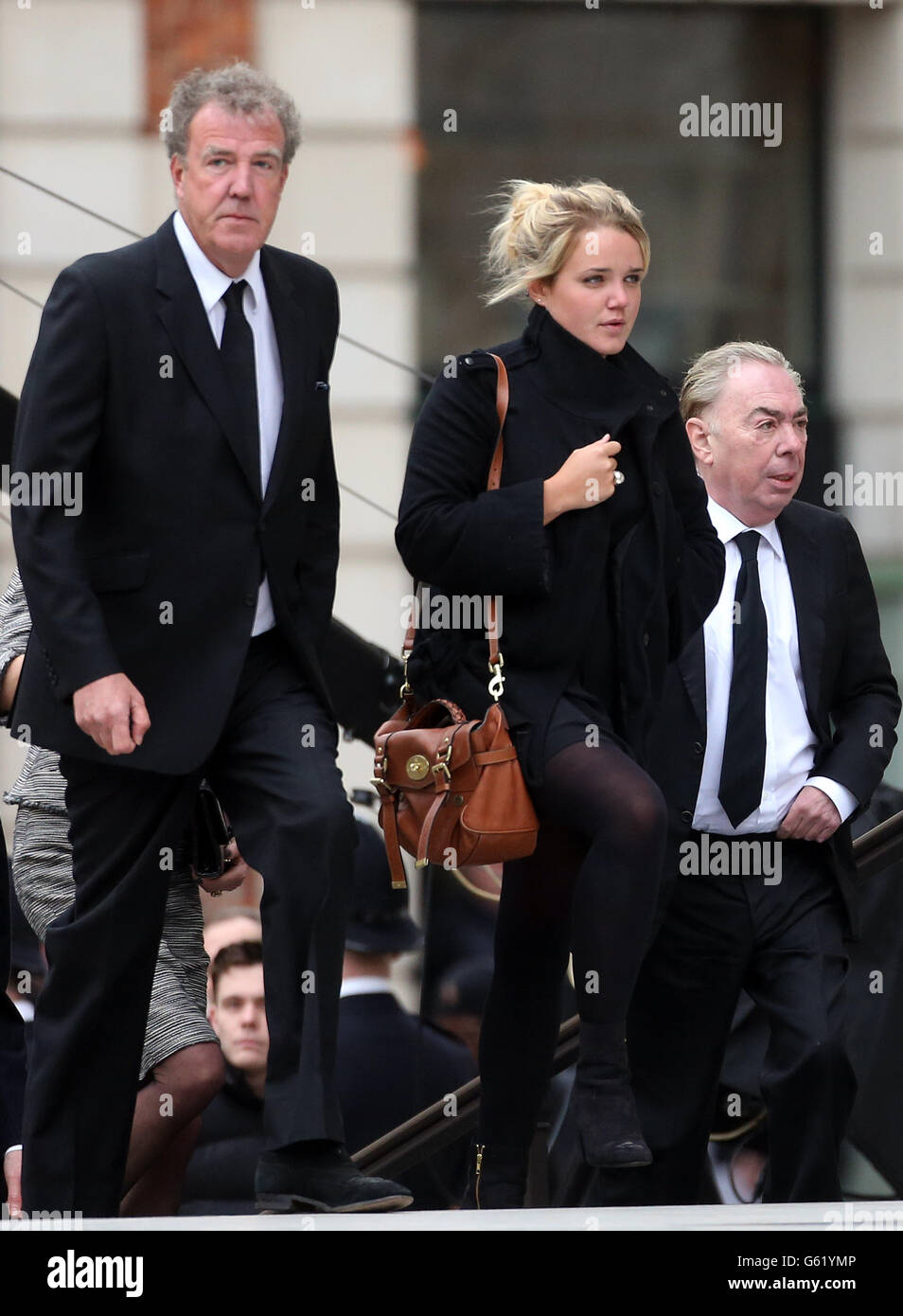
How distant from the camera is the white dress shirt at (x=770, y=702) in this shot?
4754 millimetres

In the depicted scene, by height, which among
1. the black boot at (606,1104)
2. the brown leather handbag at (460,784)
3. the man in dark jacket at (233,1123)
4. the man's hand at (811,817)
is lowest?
the man in dark jacket at (233,1123)

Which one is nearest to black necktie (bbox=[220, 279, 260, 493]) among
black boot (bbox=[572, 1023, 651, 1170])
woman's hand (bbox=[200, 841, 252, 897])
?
woman's hand (bbox=[200, 841, 252, 897])

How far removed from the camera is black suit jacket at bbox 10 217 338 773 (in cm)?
391

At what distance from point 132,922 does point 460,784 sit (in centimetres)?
66

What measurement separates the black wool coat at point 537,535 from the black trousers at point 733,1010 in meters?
0.65

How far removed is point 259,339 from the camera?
13.4 ft

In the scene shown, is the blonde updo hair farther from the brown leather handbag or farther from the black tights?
the black tights

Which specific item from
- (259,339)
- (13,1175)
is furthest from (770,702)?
(13,1175)

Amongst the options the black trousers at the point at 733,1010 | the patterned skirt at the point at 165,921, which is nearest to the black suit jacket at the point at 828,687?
the black trousers at the point at 733,1010

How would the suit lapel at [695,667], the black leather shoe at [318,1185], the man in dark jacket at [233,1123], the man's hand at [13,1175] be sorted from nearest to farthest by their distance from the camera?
the black leather shoe at [318,1185] < the man's hand at [13,1175] < the suit lapel at [695,667] < the man in dark jacket at [233,1123]

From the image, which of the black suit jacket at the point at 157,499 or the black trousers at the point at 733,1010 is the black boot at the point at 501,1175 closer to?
the black trousers at the point at 733,1010

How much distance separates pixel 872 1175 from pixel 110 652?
10.8 feet

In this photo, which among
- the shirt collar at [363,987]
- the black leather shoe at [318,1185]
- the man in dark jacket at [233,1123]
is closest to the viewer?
the black leather shoe at [318,1185]
